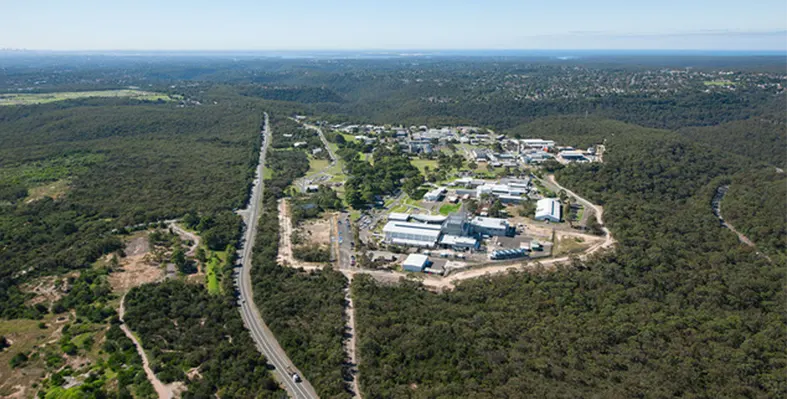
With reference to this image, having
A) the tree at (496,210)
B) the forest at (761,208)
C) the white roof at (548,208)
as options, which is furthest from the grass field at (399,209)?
the forest at (761,208)

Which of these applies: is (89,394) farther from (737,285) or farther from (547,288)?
(737,285)

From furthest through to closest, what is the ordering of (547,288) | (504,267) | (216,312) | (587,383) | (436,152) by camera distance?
(436,152) → (504,267) → (547,288) → (216,312) → (587,383)

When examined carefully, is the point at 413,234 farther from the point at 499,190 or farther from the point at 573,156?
the point at 573,156

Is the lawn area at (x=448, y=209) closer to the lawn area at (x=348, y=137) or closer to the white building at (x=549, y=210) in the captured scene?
the white building at (x=549, y=210)

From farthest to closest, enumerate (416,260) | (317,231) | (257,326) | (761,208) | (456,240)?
(761,208) < (317,231) < (456,240) < (416,260) < (257,326)

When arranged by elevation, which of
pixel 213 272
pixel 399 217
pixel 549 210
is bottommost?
pixel 213 272

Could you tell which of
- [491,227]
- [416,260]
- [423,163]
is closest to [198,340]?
[416,260]

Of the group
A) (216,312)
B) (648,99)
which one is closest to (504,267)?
(216,312)
